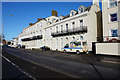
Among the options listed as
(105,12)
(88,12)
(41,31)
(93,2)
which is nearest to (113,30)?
(105,12)

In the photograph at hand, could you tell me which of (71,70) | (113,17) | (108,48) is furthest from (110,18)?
(71,70)

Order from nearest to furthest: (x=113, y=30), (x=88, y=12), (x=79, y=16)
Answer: (x=113, y=30)
(x=88, y=12)
(x=79, y=16)

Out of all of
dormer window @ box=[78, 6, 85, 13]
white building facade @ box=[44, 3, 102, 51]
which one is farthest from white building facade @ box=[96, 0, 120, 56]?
dormer window @ box=[78, 6, 85, 13]

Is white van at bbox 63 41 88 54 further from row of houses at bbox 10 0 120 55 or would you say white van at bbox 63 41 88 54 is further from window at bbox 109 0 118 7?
window at bbox 109 0 118 7

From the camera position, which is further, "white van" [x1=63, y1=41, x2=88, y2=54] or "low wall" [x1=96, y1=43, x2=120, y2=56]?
"white van" [x1=63, y1=41, x2=88, y2=54]

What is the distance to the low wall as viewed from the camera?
13715mm

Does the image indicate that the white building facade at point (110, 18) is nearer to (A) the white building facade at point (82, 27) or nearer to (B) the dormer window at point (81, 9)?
(A) the white building facade at point (82, 27)

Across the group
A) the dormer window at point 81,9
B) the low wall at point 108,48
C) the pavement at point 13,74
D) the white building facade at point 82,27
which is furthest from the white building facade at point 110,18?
the pavement at point 13,74

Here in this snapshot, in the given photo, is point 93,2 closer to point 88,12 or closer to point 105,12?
point 88,12

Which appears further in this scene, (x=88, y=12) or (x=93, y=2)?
(x=93, y=2)

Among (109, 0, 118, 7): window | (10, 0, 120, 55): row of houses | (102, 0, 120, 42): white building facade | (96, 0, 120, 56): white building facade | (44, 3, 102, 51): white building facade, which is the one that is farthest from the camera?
(44, 3, 102, 51): white building facade

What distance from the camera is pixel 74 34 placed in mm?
24016

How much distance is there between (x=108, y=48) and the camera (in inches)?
581

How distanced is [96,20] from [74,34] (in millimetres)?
6614
